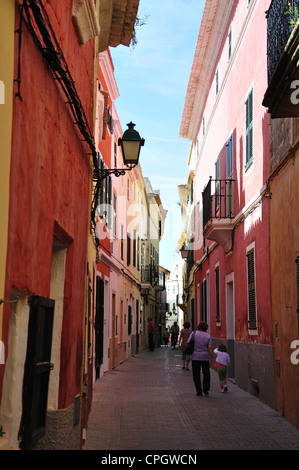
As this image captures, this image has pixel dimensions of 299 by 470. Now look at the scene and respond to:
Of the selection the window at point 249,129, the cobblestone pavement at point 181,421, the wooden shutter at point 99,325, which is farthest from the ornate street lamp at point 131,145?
the wooden shutter at point 99,325

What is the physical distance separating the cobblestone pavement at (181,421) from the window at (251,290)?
60.8 inches

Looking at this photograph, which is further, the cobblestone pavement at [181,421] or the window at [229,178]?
the window at [229,178]

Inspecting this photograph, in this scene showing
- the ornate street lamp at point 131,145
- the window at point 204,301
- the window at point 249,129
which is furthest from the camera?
the window at point 204,301

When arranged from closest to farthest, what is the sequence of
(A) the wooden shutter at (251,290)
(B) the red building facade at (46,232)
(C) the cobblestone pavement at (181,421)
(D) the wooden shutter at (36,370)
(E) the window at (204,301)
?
(B) the red building facade at (46,232)
(D) the wooden shutter at (36,370)
(C) the cobblestone pavement at (181,421)
(A) the wooden shutter at (251,290)
(E) the window at (204,301)

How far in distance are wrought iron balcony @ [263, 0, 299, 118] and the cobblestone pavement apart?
4.40 metres

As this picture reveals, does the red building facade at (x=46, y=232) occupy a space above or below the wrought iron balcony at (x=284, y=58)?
below

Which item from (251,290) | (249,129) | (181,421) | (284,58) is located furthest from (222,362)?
(284,58)

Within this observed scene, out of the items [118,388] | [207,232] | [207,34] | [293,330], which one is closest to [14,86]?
[293,330]

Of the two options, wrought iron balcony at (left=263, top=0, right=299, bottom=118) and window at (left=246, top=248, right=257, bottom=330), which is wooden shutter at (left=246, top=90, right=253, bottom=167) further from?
wrought iron balcony at (left=263, top=0, right=299, bottom=118)

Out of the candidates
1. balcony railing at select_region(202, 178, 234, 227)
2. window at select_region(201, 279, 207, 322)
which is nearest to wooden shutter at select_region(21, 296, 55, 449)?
balcony railing at select_region(202, 178, 234, 227)

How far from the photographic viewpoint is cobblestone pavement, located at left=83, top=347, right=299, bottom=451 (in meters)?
8.07

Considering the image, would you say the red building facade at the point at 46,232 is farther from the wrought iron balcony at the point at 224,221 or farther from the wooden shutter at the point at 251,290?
the wrought iron balcony at the point at 224,221

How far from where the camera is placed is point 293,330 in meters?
→ 9.45

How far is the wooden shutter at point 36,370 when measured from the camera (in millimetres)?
4406
